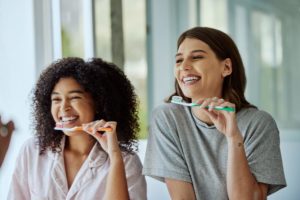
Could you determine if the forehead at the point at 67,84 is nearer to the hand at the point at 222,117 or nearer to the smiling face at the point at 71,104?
the smiling face at the point at 71,104

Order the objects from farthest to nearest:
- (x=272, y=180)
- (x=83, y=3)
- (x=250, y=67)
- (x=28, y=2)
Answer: (x=83, y=3)
(x=250, y=67)
(x=28, y=2)
(x=272, y=180)

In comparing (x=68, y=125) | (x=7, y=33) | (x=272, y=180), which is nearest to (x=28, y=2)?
(x=7, y=33)

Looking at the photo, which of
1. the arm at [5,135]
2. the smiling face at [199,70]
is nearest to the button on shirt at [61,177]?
the smiling face at [199,70]

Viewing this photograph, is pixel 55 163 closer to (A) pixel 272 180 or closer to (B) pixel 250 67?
(A) pixel 272 180

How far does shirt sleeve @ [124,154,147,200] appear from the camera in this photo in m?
1.37

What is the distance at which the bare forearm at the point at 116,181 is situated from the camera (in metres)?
1.31

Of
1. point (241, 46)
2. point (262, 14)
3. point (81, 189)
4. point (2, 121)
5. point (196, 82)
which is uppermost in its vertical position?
point (262, 14)

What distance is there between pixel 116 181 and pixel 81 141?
0.21 metres

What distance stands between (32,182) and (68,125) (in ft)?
0.70

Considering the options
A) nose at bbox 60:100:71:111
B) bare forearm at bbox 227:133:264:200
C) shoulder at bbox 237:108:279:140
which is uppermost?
nose at bbox 60:100:71:111

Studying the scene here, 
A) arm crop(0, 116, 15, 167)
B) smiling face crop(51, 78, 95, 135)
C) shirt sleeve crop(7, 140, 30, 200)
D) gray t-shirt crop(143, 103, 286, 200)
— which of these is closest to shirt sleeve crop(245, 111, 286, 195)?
gray t-shirt crop(143, 103, 286, 200)

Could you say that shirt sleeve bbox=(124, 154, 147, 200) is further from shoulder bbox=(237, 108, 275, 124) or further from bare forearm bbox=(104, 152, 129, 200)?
shoulder bbox=(237, 108, 275, 124)

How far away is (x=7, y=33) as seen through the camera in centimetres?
203

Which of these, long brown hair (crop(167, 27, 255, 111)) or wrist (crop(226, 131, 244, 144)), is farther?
long brown hair (crop(167, 27, 255, 111))
